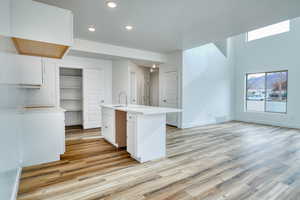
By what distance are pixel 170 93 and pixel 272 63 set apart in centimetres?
419

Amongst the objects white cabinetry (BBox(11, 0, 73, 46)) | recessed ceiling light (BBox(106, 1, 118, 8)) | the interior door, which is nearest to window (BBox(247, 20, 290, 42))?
the interior door

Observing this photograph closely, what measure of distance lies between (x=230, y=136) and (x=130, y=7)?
13.8 feet

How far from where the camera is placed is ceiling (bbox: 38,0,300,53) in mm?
2568

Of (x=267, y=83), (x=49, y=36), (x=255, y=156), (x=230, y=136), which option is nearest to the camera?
(x=49, y=36)

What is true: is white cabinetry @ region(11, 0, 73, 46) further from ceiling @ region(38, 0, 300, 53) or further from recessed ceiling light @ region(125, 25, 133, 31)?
recessed ceiling light @ region(125, 25, 133, 31)

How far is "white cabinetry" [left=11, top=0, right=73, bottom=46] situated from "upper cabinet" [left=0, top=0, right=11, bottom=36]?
9 cm

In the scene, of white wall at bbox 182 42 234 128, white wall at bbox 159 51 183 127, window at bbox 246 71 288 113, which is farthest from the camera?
window at bbox 246 71 288 113

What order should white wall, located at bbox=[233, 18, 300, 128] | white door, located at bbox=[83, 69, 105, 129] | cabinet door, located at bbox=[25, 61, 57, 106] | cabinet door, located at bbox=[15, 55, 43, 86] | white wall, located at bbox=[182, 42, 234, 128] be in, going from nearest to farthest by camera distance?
1. cabinet door, located at bbox=[15, 55, 43, 86]
2. cabinet door, located at bbox=[25, 61, 57, 106]
3. white door, located at bbox=[83, 69, 105, 129]
4. white wall, located at bbox=[233, 18, 300, 128]
5. white wall, located at bbox=[182, 42, 234, 128]

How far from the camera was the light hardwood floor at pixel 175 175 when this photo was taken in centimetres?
183

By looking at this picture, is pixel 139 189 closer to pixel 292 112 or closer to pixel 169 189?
pixel 169 189

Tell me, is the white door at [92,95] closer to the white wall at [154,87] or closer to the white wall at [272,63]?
the white wall at [154,87]

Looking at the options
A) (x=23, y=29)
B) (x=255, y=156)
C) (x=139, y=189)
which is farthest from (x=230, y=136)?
(x=23, y=29)

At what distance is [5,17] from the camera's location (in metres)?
1.66

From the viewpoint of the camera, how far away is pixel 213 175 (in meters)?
2.26
